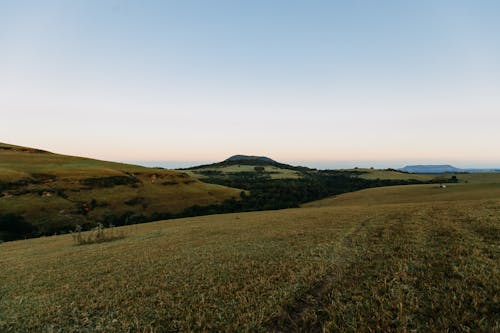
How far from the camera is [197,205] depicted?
109 meters

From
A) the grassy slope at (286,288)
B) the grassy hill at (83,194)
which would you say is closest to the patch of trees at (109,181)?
the grassy hill at (83,194)

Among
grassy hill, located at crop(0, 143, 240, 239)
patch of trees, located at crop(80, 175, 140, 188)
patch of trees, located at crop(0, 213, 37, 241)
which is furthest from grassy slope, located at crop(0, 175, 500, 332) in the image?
patch of trees, located at crop(80, 175, 140, 188)

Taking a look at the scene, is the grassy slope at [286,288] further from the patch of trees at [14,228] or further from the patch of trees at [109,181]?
the patch of trees at [109,181]

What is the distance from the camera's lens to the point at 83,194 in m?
98.1

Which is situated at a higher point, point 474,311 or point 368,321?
point 474,311

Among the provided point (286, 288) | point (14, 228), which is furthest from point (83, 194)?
point (286, 288)

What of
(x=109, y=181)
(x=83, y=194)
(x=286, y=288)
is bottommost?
(x=83, y=194)

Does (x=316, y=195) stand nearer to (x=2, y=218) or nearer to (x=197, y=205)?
(x=197, y=205)

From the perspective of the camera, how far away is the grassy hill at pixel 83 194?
78.2m

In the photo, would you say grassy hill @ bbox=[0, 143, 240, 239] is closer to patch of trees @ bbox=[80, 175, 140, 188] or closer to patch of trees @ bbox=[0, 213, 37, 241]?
patch of trees @ bbox=[80, 175, 140, 188]

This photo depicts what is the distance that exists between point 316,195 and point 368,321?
476ft

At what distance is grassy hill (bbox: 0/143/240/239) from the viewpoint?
7819 cm

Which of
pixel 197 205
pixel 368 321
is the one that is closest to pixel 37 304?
pixel 368 321

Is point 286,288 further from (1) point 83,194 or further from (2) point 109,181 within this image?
(2) point 109,181
